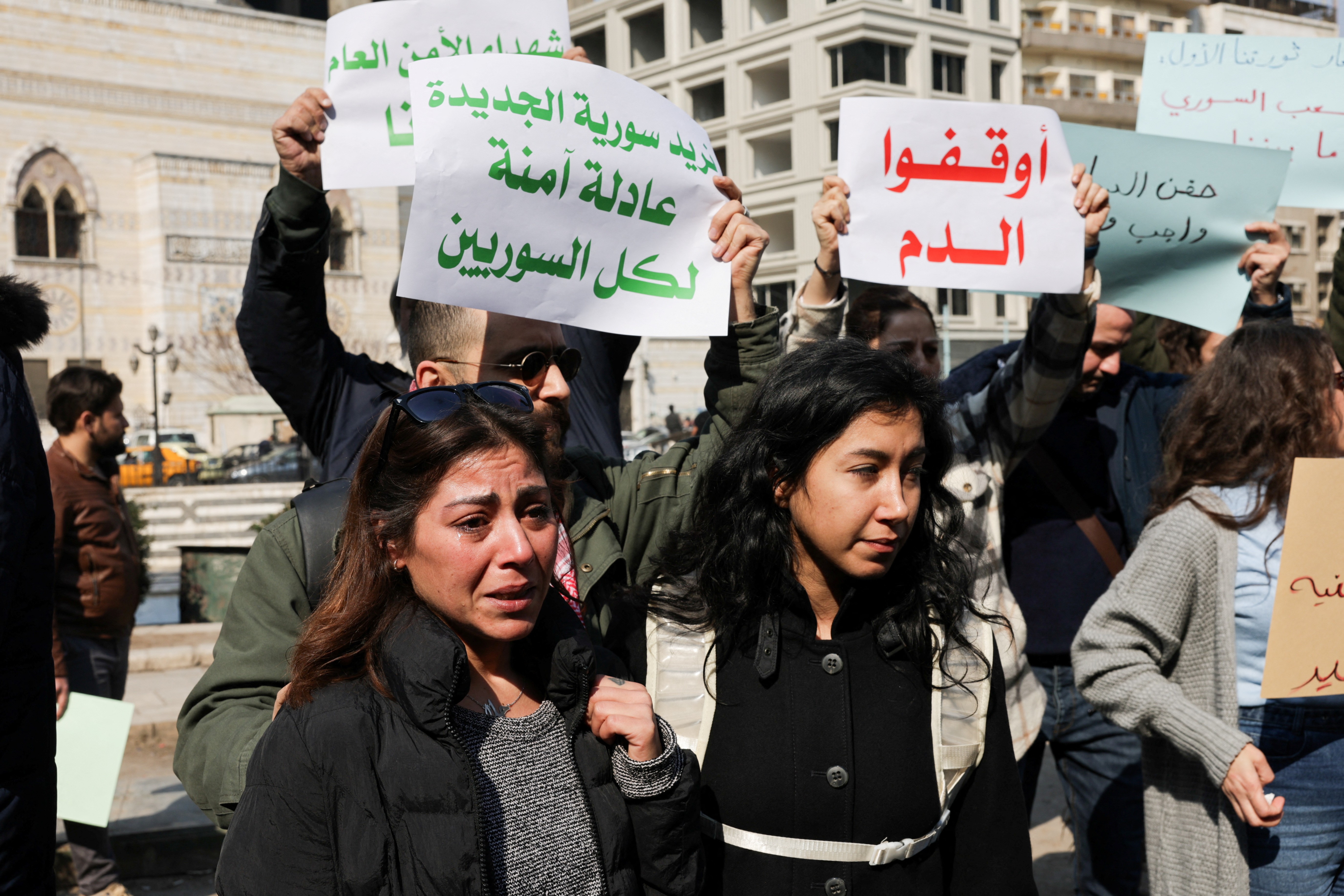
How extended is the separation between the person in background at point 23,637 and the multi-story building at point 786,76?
38303 mm

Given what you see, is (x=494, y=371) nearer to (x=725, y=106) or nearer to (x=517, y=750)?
(x=517, y=750)

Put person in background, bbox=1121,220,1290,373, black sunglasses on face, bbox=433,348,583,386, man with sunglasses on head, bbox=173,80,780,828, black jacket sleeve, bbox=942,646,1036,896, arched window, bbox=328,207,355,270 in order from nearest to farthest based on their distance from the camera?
1. man with sunglasses on head, bbox=173,80,780,828
2. black jacket sleeve, bbox=942,646,1036,896
3. black sunglasses on face, bbox=433,348,583,386
4. person in background, bbox=1121,220,1290,373
5. arched window, bbox=328,207,355,270

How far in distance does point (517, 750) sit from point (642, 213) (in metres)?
1.33

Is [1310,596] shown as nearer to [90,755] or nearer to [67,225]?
[90,755]

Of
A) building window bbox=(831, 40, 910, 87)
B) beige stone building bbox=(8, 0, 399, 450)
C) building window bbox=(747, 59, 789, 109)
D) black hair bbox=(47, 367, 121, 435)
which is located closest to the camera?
black hair bbox=(47, 367, 121, 435)

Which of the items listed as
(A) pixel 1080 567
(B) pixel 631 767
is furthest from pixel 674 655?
(A) pixel 1080 567

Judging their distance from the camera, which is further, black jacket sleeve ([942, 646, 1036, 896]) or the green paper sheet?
the green paper sheet

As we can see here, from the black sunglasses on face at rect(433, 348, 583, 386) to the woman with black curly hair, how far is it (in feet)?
1.31

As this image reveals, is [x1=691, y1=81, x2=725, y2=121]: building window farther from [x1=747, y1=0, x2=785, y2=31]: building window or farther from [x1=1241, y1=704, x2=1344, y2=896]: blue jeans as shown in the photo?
[x1=1241, y1=704, x2=1344, y2=896]: blue jeans

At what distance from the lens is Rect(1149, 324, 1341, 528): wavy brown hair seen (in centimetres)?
274

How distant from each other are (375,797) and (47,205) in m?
42.5

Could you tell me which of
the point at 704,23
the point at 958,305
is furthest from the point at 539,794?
the point at 704,23

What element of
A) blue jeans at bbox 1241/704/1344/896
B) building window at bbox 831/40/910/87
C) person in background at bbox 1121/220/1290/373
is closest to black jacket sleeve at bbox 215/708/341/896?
blue jeans at bbox 1241/704/1344/896

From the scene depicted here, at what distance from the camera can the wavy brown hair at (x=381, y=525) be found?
1.73 metres
